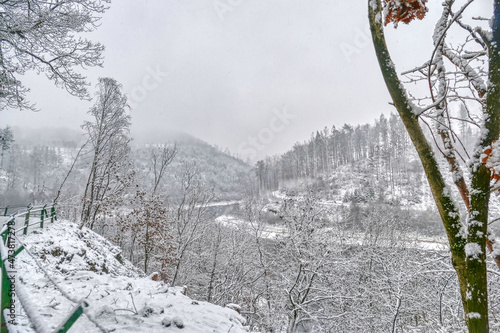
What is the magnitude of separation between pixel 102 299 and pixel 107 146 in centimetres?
1106

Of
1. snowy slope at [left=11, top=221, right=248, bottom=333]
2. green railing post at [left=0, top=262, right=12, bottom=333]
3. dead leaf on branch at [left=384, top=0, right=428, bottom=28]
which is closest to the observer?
dead leaf on branch at [left=384, top=0, right=428, bottom=28]

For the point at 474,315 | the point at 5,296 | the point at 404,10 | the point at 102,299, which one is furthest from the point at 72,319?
the point at 102,299

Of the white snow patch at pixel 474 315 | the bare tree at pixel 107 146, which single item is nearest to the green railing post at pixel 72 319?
the white snow patch at pixel 474 315

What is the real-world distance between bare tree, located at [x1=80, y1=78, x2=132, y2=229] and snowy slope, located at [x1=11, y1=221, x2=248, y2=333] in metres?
5.45

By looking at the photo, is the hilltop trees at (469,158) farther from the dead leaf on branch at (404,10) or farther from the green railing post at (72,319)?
the green railing post at (72,319)

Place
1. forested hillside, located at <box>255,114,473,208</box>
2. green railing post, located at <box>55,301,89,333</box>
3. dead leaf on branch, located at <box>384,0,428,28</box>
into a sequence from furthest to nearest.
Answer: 1. forested hillside, located at <box>255,114,473,208</box>
2. dead leaf on branch, located at <box>384,0,428,28</box>
3. green railing post, located at <box>55,301,89,333</box>

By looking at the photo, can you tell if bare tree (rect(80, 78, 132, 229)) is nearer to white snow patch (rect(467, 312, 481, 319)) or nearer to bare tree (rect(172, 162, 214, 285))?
bare tree (rect(172, 162, 214, 285))

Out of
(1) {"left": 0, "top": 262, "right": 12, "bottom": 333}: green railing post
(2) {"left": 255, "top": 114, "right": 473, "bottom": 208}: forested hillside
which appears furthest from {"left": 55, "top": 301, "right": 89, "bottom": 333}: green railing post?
(2) {"left": 255, "top": 114, "right": 473, "bottom": 208}: forested hillside

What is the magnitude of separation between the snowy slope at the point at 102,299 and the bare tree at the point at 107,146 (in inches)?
214

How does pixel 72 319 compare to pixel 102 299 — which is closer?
pixel 72 319

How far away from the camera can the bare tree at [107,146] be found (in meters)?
14.0

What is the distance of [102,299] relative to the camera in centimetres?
556

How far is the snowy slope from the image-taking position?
177 inches

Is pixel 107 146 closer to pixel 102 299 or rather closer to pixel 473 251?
pixel 102 299
